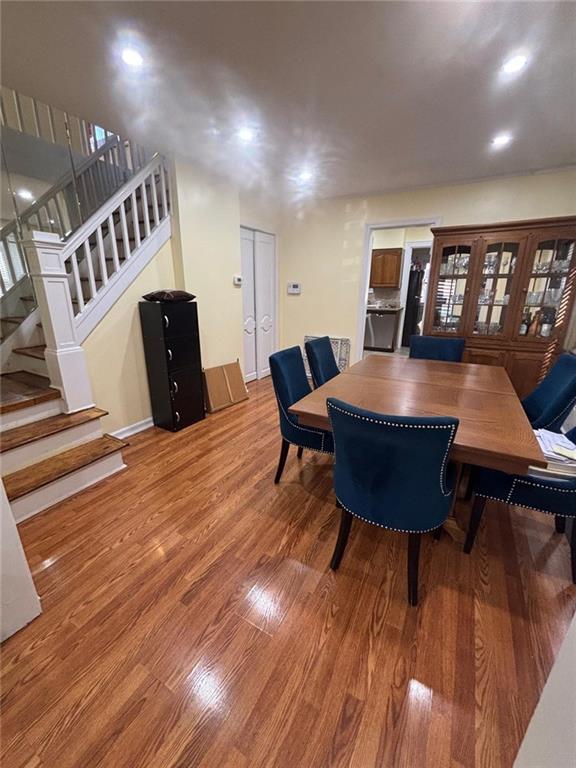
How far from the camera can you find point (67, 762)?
3.03ft

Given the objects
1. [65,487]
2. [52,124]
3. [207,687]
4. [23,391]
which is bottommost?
[207,687]

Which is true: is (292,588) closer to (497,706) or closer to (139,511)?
(497,706)

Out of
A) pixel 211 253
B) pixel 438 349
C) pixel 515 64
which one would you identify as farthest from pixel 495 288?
pixel 211 253

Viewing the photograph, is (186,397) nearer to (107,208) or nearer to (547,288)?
(107,208)

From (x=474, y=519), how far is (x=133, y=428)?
2.90m

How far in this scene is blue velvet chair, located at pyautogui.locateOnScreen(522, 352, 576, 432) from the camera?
1849 millimetres

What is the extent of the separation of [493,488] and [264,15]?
256 cm

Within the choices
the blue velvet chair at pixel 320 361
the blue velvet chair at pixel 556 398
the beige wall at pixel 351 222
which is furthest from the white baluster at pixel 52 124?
the blue velvet chair at pixel 556 398

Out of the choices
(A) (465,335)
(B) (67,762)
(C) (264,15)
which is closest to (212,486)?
(B) (67,762)

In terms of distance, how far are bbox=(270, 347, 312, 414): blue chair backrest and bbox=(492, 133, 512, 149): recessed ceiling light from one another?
2.53 metres

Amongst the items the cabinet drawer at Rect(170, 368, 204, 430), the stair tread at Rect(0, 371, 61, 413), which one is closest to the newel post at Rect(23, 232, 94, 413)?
the stair tread at Rect(0, 371, 61, 413)

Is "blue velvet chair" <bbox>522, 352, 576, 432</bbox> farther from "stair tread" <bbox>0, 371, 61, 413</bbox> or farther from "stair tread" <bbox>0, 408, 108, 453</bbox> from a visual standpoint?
"stair tread" <bbox>0, 371, 61, 413</bbox>

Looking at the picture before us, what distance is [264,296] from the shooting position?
4.65 m

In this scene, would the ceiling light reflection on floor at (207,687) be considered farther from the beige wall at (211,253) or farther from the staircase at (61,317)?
the beige wall at (211,253)
